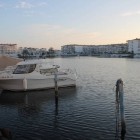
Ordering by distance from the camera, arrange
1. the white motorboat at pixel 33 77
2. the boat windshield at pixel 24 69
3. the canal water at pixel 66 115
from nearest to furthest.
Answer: the canal water at pixel 66 115 < the white motorboat at pixel 33 77 < the boat windshield at pixel 24 69

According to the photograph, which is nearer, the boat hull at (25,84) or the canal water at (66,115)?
the canal water at (66,115)

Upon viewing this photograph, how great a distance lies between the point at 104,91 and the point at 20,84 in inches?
373

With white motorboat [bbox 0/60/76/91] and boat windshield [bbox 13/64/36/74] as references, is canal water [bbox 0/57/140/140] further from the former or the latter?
boat windshield [bbox 13/64/36/74]

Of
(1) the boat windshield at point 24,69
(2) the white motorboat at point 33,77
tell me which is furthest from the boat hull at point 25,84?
(1) the boat windshield at point 24,69

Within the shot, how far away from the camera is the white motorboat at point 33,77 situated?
119 ft

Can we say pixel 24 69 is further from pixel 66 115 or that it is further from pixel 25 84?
pixel 66 115

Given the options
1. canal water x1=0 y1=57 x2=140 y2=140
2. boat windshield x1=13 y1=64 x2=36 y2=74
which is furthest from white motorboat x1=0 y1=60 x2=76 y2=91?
canal water x1=0 y1=57 x2=140 y2=140

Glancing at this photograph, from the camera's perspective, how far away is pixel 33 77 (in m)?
36.9

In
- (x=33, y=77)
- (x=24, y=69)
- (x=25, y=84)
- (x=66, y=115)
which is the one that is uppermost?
(x=24, y=69)

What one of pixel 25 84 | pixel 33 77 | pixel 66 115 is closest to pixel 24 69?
pixel 33 77

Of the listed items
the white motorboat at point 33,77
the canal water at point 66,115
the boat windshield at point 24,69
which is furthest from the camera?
the boat windshield at point 24,69

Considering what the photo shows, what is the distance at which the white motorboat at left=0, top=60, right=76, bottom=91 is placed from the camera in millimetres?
36281

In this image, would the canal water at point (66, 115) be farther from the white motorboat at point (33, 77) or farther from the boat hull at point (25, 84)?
the white motorboat at point (33, 77)

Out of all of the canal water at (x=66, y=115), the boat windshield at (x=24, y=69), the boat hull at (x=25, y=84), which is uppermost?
the boat windshield at (x=24, y=69)
